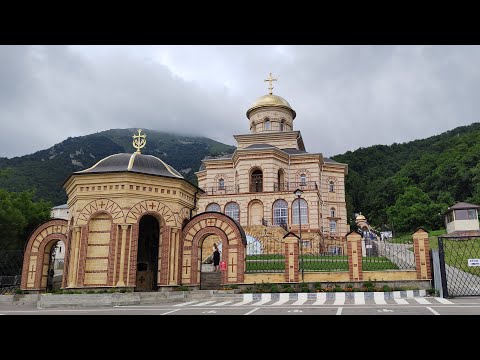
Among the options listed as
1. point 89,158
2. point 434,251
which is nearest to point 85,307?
point 434,251

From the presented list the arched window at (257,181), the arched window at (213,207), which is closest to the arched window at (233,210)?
the arched window at (213,207)

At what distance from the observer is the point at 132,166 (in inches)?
691

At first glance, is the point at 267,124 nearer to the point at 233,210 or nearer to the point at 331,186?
the point at 331,186

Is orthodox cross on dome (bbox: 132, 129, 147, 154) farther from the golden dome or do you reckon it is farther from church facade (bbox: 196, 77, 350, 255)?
the golden dome

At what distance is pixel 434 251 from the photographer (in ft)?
52.6

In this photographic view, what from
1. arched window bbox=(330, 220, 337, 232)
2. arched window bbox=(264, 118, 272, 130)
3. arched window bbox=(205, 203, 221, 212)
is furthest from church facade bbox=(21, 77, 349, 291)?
arched window bbox=(264, 118, 272, 130)

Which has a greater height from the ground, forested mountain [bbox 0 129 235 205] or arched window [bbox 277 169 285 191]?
forested mountain [bbox 0 129 235 205]

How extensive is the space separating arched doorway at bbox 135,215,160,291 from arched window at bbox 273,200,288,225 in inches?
604

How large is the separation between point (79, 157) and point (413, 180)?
68662 millimetres

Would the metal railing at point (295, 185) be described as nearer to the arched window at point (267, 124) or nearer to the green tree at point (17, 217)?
the arched window at point (267, 124)

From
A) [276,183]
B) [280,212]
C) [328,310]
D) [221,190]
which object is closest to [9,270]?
[328,310]

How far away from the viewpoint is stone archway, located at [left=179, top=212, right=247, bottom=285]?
58.4ft
